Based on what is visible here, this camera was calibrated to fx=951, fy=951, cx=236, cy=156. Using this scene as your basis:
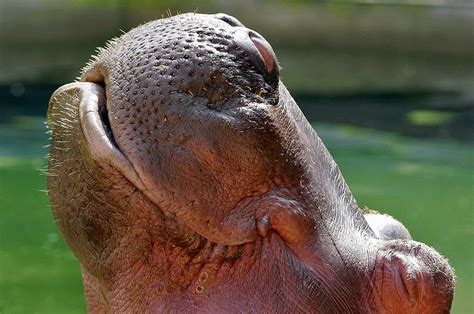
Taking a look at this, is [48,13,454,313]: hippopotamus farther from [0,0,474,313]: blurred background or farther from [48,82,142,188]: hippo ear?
[0,0,474,313]: blurred background

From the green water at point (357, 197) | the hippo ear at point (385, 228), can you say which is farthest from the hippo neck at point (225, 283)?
the green water at point (357, 197)

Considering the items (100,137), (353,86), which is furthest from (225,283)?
(353,86)

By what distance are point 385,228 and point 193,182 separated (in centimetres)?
71

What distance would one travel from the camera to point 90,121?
1756mm

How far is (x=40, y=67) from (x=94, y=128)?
34.0ft

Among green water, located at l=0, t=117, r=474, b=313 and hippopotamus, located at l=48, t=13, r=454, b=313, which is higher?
hippopotamus, located at l=48, t=13, r=454, b=313

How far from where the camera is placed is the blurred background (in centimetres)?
713

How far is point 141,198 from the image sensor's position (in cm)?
174

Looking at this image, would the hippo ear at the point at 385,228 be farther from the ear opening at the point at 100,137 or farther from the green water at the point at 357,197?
the green water at the point at 357,197

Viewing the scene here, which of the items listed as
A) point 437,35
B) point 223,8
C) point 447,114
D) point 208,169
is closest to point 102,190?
point 208,169

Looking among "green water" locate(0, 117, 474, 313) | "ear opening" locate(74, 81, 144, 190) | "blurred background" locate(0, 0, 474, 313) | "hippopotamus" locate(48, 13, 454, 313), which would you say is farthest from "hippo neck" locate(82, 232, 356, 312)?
"blurred background" locate(0, 0, 474, 313)

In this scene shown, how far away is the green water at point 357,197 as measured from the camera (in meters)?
4.98

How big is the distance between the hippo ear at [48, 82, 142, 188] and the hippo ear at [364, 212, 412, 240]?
0.77m

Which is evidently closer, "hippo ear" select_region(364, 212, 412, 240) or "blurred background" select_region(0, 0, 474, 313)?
"hippo ear" select_region(364, 212, 412, 240)
